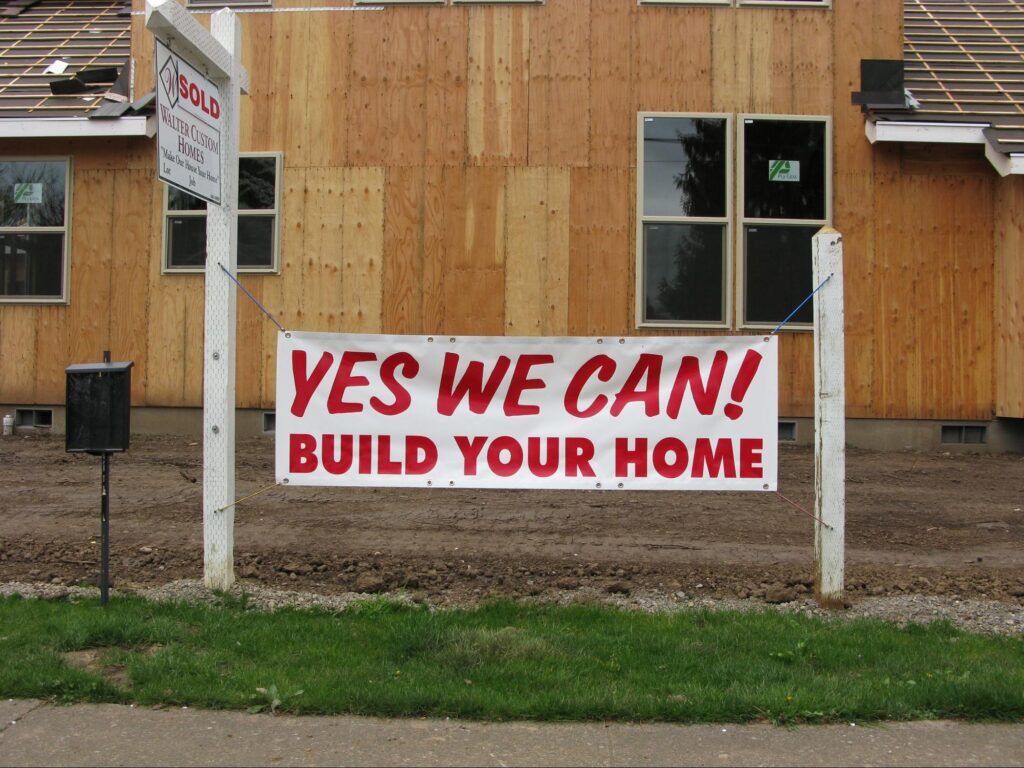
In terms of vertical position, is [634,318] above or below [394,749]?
above

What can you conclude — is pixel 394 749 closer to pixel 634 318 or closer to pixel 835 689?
pixel 835 689

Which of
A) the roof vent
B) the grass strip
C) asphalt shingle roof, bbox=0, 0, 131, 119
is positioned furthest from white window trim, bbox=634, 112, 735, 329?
asphalt shingle roof, bbox=0, 0, 131, 119

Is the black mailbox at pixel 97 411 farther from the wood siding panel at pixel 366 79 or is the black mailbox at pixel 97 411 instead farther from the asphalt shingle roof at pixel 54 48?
the asphalt shingle roof at pixel 54 48

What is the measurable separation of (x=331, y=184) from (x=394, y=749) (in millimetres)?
8351

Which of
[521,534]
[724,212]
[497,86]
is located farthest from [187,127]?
[724,212]

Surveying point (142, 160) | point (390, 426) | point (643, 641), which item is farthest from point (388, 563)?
point (142, 160)

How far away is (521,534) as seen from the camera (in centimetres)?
768

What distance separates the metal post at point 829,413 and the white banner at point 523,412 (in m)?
0.36

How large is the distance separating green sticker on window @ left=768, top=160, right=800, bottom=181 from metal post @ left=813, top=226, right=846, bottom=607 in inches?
220

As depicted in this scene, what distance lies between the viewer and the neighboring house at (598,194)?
10953 millimetres

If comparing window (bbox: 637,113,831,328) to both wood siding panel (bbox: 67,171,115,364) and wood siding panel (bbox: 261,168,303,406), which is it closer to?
wood siding panel (bbox: 261,168,303,406)

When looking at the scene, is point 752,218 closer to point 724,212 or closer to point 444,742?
point 724,212

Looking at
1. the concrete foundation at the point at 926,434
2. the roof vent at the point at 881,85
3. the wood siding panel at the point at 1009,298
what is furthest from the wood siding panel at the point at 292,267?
the wood siding panel at the point at 1009,298

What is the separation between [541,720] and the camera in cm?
440
